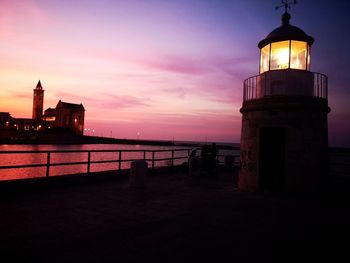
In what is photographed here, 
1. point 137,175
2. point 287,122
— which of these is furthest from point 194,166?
point 287,122

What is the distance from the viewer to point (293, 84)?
1016cm

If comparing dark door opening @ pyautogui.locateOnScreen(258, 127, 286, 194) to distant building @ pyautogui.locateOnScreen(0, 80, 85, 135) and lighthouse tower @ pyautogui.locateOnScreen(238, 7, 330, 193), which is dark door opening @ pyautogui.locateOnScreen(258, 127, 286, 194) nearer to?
lighthouse tower @ pyautogui.locateOnScreen(238, 7, 330, 193)

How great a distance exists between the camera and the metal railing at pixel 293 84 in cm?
1018

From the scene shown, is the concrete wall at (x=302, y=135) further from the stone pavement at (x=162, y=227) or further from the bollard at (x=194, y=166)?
the bollard at (x=194, y=166)

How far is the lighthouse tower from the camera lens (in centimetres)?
987

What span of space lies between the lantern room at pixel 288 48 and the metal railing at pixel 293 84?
0.37 meters

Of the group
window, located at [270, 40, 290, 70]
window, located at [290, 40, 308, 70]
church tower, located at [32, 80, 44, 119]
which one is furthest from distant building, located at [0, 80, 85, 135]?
window, located at [290, 40, 308, 70]

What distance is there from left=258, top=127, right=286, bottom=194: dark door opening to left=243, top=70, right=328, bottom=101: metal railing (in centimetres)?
144

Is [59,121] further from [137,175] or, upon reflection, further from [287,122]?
[287,122]

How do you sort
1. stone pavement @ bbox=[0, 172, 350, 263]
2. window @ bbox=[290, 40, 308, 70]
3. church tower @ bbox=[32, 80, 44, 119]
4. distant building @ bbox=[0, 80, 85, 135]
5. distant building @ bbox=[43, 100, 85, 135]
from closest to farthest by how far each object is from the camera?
stone pavement @ bbox=[0, 172, 350, 263] < window @ bbox=[290, 40, 308, 70] < distant building @ bbox=[0, 80, 85, 135] < distant building @ bbox=[43, 100, 85, 135] < church tower @ bbox=[32, 80, 44, 119]

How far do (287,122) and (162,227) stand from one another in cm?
643

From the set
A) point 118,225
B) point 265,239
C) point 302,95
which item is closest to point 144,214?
point 118,225

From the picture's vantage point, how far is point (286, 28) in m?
10.5

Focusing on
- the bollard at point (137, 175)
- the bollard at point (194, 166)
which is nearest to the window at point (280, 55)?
the bollard at point (194, 166)
